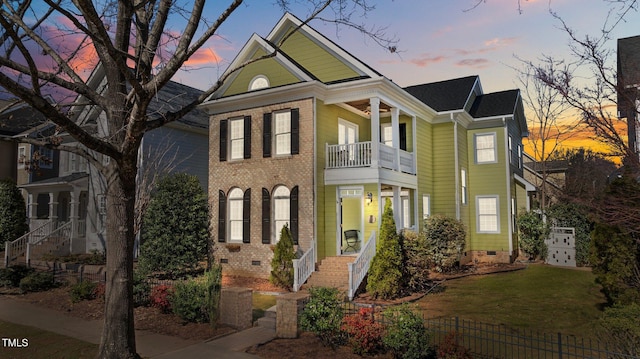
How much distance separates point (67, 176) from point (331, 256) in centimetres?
1773

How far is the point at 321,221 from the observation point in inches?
651

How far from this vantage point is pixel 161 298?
1186 cm

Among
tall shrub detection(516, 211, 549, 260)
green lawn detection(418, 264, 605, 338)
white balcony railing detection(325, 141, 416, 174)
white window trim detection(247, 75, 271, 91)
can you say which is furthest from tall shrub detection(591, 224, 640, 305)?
white window trim detection(247, 75, 271, 91)

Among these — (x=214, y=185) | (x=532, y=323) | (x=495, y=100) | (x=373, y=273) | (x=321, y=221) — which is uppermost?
(x=495, y=100)

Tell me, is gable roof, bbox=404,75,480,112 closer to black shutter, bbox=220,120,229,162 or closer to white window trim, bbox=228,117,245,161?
white window trim, bbox=228,117,245,161

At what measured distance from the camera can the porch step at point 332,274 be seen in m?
14.8

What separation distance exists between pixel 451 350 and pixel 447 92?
62.5 feet

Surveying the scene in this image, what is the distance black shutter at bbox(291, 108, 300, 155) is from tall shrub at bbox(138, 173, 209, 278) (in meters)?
4.55

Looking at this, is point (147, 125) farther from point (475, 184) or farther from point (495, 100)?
point (495, 100)

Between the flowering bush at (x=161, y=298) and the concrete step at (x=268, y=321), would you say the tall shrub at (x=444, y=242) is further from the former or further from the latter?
the flowering bush at (x=161, y=298)

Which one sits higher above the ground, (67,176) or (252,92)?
(252,92)

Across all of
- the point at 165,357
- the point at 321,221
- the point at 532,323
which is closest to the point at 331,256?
the point at 321,221

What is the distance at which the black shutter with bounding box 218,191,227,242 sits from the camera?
18.4m

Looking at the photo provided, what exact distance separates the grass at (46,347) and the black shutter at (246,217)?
8192 mm
